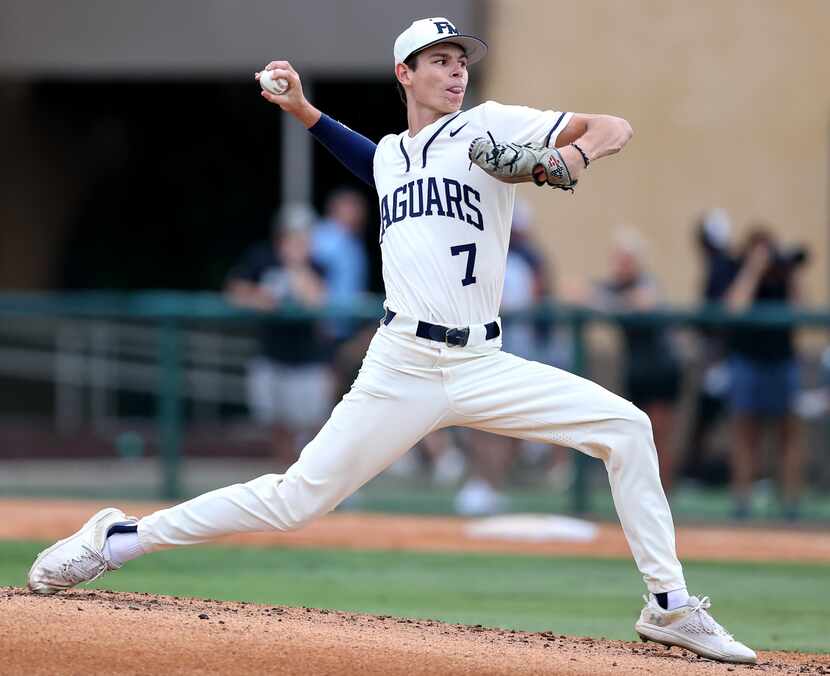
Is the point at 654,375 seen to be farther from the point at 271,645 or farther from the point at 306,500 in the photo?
the point at 271,645

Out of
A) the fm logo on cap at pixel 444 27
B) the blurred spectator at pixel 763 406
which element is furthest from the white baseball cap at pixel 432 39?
the blurred spectator at pixel 763 406

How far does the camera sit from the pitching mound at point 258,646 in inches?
194

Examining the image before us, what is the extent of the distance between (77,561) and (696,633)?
224 cm

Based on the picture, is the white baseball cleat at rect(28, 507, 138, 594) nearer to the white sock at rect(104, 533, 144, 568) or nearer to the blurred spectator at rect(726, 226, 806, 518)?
the white sock at rect(104, 533, 144, 568)

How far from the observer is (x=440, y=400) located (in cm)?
540

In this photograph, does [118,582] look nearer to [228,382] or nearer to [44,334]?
[228,382]

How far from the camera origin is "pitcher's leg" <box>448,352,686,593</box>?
5391 mm

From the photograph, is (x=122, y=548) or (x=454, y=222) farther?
(x=122, y=548)

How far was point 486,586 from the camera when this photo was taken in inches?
340

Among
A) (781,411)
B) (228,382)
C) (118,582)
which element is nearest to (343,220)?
(228,382)

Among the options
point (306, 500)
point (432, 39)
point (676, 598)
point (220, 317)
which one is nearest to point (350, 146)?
point (432, 39)

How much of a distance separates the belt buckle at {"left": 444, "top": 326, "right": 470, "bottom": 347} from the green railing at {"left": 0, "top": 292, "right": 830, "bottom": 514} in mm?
6095

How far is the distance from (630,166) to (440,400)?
409 inches

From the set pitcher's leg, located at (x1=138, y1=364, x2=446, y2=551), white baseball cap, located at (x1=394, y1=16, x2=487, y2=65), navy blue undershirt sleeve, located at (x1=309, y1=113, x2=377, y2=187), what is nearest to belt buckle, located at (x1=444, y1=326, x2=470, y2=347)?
pitcher's leg, located at (x1=138, y1=364, x2=446, y2=551)
